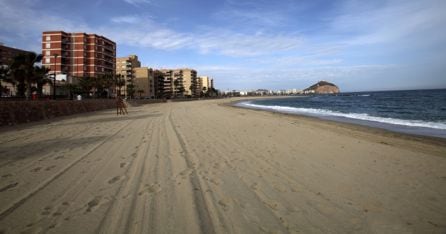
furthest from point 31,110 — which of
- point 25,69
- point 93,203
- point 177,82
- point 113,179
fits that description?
point 177,82

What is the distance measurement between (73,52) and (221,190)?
86.9 meters

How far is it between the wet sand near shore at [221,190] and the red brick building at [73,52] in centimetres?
7876

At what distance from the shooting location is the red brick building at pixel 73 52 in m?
73.3

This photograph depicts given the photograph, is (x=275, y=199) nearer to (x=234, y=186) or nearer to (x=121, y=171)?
(x=234, y=186)

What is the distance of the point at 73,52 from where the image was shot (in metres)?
76.2

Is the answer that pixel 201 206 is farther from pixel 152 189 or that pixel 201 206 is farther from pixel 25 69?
pixel 25 69

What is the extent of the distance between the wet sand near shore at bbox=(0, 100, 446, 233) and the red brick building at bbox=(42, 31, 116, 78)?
7876 cm

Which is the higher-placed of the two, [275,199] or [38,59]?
[38,59]

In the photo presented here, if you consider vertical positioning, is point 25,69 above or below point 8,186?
above

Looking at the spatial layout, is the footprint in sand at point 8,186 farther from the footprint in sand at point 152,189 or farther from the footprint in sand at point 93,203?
the footprint in sand at point 152,189

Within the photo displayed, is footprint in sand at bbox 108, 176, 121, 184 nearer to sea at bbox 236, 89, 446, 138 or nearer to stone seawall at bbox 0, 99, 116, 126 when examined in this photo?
sea at bbox 236, 89, 446, 138

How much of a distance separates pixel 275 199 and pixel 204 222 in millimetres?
1233

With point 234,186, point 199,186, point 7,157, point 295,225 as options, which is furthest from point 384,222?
point 7,157

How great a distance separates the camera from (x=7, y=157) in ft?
21.4
